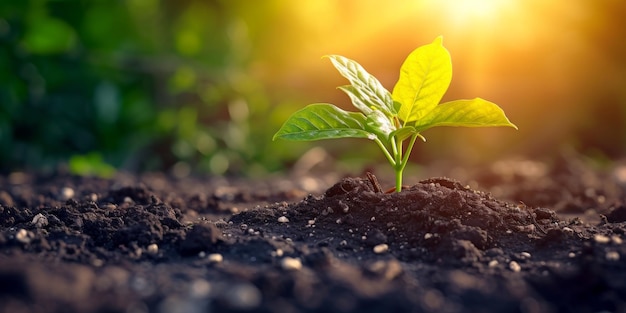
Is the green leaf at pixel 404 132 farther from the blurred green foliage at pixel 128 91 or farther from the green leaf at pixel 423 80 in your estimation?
the blurred green foliage at pixel 128 91

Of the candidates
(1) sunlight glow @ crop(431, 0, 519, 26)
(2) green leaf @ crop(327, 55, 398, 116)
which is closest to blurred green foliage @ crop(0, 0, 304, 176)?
(1) sunlight glow @ crop(431, 0, 519, 26)

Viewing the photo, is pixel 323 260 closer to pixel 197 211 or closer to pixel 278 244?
pixel 278 244

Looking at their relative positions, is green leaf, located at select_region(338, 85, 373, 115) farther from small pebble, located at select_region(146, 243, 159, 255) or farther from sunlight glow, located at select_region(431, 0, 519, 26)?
sunlight glow, located at select_region(431, 0, 519, 26)

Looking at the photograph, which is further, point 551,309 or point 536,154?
point 536,154

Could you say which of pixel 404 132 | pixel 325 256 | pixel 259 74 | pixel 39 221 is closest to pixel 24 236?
pixel 39 221

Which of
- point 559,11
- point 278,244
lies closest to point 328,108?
point 278,244

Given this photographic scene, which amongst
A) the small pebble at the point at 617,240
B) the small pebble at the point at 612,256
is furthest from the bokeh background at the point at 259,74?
the small pebble at the point at 612,256
